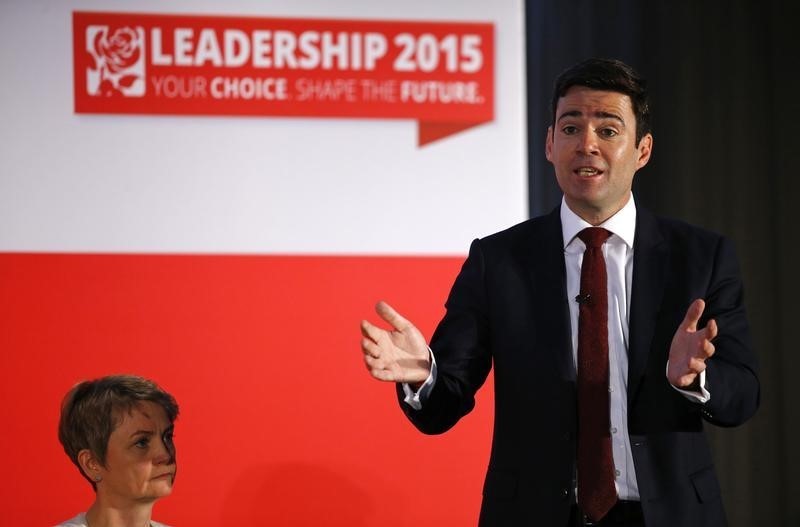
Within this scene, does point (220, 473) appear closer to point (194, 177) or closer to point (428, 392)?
point (194, 177)

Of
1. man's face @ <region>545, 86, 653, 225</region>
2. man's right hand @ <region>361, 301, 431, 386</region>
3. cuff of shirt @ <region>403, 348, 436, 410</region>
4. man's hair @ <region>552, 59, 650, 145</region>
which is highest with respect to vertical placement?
man's hair @ <region>552, 59, 650, 145</region>

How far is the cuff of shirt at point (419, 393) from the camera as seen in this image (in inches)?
74.7

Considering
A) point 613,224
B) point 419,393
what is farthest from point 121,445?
point 613,224

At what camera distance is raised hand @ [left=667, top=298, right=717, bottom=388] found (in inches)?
66.7

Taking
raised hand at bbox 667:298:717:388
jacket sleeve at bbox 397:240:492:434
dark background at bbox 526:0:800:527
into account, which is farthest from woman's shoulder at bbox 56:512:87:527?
dark background at bbox 526:0:800:527

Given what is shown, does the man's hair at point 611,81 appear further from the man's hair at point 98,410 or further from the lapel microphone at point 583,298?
the man's hair at point 98,410

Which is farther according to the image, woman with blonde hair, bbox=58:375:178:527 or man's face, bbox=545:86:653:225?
woman with blonde hair, bbox=58:375:178:527

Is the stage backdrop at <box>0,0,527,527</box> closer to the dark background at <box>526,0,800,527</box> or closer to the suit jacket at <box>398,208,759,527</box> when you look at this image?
the dark background at <box>526,0,800,527</box>

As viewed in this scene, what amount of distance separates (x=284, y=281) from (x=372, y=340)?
5.40 feet

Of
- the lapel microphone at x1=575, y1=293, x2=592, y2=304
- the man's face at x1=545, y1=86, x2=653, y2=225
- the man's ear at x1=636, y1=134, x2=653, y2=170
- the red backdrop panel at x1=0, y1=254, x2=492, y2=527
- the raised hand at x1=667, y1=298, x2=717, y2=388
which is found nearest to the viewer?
the raised hand at x1=667, y1=298, x2=717, y2=388

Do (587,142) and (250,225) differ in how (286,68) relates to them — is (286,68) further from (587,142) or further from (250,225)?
(587,142)

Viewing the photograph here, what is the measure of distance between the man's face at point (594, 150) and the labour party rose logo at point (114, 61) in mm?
1851

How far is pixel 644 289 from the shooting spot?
6.39ft

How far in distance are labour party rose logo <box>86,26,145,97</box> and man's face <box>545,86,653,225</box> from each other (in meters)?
1.85
